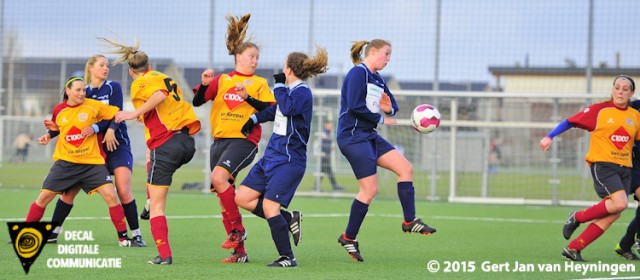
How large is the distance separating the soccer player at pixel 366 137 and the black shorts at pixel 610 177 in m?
1.85

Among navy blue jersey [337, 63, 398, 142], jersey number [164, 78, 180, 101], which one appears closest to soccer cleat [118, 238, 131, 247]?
jersey number [164, 78, 180, 101]

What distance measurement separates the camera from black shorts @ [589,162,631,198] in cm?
898

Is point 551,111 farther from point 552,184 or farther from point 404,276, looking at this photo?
point 404,276

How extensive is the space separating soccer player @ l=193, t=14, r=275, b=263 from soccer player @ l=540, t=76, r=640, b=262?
2.75 metres

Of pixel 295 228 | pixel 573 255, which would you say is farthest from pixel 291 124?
pixel 573 255

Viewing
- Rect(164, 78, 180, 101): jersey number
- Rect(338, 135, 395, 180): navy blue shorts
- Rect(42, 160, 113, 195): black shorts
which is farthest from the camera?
Rect(42, 160, 113, 195): black shorts

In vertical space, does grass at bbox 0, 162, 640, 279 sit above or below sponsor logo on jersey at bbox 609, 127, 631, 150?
below

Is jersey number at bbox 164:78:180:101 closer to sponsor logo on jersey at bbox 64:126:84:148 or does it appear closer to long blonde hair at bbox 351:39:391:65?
sponsor logo on jersey at bbox 64:126:84:148

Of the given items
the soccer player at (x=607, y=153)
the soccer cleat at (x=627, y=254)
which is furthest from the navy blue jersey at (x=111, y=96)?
the soccer cleat at (x=627, y=254)

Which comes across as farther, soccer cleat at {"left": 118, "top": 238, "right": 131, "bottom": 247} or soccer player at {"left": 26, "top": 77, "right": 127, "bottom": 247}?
soccer cleat at {"left": 118, "top": 238, "right": 131, "bottom": 247}

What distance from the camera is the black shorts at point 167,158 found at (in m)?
7.92

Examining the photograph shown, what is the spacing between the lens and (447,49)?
17391mm

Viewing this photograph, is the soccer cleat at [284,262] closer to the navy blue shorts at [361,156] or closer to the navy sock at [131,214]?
the navy blue shorts at [361,156]


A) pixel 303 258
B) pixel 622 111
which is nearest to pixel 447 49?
pixel 622 111
